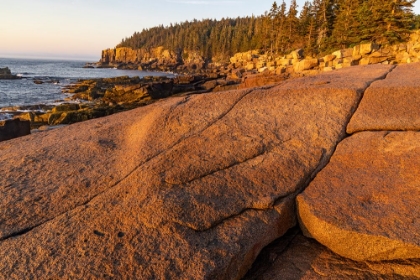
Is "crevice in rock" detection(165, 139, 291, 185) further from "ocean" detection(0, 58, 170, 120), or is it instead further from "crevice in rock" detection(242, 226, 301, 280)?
"ocean" detection(0, 58, 170, 120)

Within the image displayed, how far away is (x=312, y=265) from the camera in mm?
3359

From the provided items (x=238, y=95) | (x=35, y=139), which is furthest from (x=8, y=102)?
(x=238, y=95)

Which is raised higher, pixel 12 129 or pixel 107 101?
pixel 12 129

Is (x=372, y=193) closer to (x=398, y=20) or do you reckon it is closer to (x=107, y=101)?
(x=107, y=101)

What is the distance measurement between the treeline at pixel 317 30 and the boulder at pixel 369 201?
32479 mm

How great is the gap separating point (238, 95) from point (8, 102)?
2578 cm

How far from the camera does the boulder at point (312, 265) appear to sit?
3148 mm

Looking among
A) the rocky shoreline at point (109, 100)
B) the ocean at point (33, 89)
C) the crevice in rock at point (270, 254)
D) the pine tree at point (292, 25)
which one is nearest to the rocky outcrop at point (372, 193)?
the crevice in rock at point (270, 254)

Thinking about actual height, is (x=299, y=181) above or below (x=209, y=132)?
below

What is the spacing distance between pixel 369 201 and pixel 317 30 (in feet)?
185

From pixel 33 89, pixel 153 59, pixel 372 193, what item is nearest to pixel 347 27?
pixel 33 89

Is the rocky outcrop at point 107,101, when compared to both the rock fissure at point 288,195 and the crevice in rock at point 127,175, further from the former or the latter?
the rock fissure at point 288,195

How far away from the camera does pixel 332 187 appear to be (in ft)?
12.6

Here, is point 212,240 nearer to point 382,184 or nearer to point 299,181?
point 299,181
